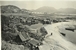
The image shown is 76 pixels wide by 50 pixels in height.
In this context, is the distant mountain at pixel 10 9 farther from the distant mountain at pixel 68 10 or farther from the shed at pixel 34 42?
the distant mountain at pixel 68 10

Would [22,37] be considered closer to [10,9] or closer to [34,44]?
[34,44]

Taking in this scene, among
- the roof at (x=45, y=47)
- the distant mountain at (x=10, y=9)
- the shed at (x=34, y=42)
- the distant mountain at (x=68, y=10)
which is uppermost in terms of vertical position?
the distant mountain at (x=68, y=10)

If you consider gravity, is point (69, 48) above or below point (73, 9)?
below

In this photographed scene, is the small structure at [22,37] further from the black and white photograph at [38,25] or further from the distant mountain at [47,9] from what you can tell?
the distant mountain at [47,9]

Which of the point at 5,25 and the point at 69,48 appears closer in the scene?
the point at 69,48

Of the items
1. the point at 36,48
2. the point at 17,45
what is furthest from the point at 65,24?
the point at 17,45

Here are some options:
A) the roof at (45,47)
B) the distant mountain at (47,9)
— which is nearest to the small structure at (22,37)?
the roof at (45,47)

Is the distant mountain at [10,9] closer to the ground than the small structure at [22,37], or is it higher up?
higher up

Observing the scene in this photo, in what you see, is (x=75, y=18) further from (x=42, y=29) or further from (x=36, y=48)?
(x=36, y=48)
